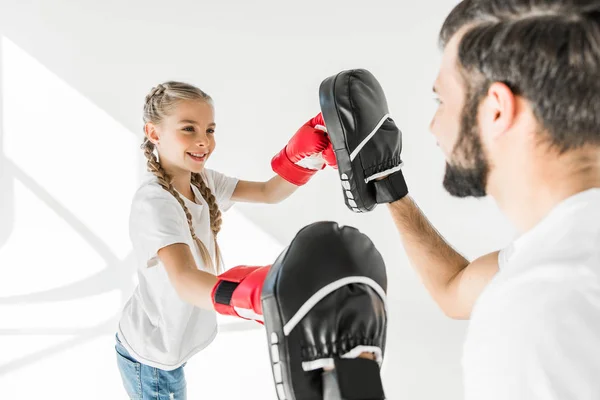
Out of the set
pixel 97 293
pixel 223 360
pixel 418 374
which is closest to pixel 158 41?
pixel 97 293

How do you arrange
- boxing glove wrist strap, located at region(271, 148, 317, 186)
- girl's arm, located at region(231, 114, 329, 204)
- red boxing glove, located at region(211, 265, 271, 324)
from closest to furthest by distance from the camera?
red boxing glove, located at region(211, 265, 271, 324)
girl's arm, located at region(231, 114, 329, 204)
boxing glove wrist strap, located at region(271, 148, 317, 186)

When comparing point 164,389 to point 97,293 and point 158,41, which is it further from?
point 158,41

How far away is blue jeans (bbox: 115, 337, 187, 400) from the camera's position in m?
1.76

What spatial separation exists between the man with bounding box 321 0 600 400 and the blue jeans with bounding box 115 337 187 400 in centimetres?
96

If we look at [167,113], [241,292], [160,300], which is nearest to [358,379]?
[241,292]

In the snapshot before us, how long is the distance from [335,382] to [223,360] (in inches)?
92.1

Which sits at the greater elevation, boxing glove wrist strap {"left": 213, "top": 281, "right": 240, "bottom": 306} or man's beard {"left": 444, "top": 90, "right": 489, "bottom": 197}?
man's beard {"left": 444, "top": 90, "right": 489, "bottom": 197}

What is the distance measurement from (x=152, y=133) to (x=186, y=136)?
0.12 m

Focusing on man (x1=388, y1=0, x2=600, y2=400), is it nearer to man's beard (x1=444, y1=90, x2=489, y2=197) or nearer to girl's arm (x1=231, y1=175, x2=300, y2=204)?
man's beard (x1=444, y1=90, x2=489, y2=197)

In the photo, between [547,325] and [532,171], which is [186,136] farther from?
[547,325]

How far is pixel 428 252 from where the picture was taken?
1.62 meters

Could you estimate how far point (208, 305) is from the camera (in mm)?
1335

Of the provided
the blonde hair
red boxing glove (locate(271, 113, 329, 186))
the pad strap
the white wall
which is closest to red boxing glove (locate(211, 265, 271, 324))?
the pad strap

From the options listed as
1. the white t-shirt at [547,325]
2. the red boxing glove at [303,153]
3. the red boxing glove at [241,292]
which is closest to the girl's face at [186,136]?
the red boxing glove at [303,153]
